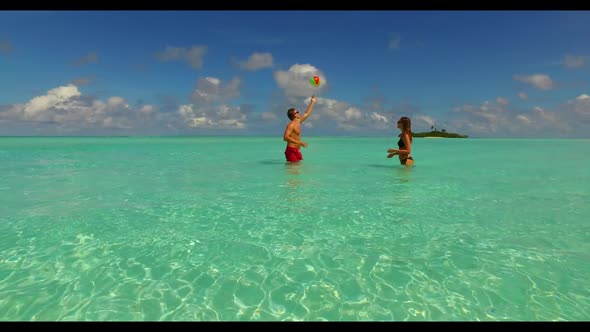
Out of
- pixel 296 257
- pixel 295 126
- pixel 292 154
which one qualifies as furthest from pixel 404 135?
pixel 296 257

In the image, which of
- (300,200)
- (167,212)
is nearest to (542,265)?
(300,200)

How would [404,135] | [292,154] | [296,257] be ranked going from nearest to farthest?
[296,257], [404,135], [292,154]

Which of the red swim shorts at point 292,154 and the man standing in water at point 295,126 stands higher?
the man standing in water at point 295,126

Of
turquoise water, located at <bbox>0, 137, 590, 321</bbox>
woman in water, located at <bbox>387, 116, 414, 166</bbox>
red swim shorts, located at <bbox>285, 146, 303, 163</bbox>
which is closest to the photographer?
turquoise water, located at <bbox>0, 137, 590, 321</bbox>

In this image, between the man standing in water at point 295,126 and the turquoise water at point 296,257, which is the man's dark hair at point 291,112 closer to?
the man standing in water at point 295,126

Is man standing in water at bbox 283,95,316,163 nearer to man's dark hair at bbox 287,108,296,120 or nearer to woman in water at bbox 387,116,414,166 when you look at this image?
man's dark hair at bbox 287,108,296,120

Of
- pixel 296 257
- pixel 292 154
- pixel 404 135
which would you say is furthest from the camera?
pixel 292 154

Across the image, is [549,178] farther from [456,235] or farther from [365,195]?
[456,235]

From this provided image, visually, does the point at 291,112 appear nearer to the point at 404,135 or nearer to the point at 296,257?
the point at 404,135

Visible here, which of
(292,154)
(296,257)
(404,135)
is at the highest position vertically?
(404,135)

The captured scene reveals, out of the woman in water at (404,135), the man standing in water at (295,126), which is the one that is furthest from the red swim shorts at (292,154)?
the woman in water at (404,135)

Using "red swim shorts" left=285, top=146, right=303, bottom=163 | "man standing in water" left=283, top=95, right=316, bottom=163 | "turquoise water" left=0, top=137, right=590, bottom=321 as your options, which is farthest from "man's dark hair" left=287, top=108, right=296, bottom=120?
"turquoise water" left=0, top=137, right=590, bottom=321

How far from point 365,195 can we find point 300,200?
1.94 metres

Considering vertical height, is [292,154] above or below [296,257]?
above
